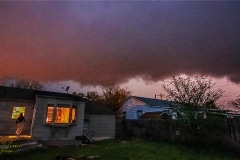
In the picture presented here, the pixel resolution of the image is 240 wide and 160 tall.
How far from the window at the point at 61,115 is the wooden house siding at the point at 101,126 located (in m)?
3.65

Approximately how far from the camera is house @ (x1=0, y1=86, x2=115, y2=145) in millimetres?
18938

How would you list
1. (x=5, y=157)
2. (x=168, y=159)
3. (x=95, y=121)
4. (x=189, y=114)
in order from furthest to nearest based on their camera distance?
(x=95, y=121)
(x=189, y=114)
(x=168, y=159)
(x=5, y=157)

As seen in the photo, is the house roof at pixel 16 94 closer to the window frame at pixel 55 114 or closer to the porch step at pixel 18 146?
the window frame at pixel 55 114

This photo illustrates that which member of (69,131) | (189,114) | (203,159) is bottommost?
(203,159)

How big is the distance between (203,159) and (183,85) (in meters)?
9.14

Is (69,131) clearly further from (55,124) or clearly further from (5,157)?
(5,157)

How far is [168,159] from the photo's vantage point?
13.9 meters

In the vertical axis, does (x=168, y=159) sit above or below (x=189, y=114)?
below

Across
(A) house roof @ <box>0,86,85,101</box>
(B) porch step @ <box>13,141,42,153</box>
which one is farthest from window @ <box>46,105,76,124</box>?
(B) porch step @ <box>13,141,42,153</box>

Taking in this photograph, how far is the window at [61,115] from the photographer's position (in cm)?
1950

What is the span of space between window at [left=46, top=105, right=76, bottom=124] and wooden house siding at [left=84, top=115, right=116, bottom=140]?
3650 millimetres

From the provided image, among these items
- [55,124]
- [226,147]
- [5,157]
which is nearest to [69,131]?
[55,124]

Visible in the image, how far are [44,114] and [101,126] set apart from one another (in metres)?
7.97

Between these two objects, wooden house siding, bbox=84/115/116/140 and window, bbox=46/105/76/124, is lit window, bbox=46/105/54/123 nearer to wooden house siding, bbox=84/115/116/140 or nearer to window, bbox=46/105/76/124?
window, bbox=46/105/76/124
